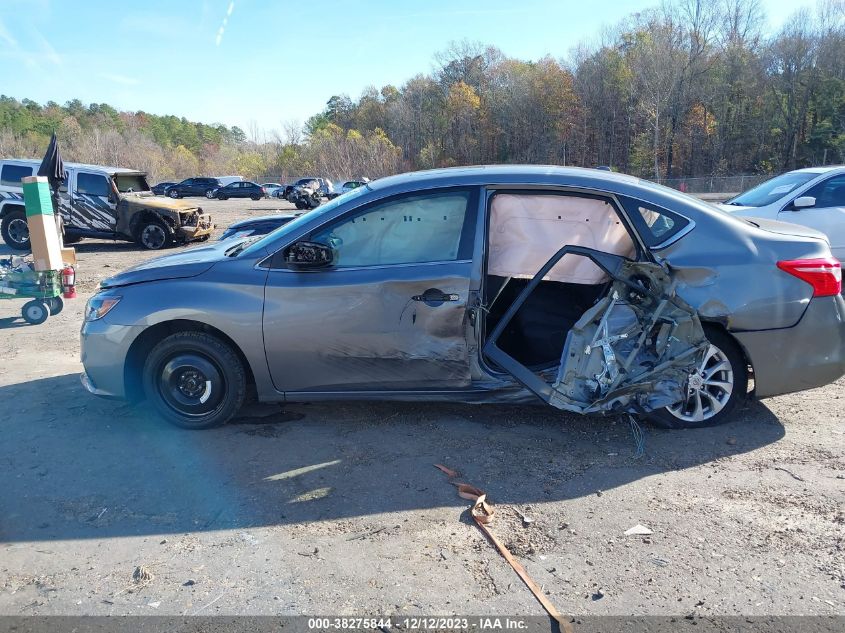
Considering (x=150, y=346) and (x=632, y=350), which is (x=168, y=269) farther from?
(x=632, y=350)

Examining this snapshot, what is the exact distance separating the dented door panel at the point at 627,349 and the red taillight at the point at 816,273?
0.76 m

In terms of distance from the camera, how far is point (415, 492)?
363 cm

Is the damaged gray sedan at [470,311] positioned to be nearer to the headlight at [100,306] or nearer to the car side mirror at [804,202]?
the headlight at [100,306]

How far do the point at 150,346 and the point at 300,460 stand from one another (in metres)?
1.44

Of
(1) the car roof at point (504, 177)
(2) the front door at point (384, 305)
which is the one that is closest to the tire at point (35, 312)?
(2) the front door at point (384, 305)

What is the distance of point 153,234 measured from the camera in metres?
15.9

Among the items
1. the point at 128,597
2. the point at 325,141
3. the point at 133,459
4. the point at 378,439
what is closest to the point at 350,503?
the point at 378,439

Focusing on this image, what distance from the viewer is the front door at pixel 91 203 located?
1520cm

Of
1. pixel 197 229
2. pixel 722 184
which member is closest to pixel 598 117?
pixel 722 184

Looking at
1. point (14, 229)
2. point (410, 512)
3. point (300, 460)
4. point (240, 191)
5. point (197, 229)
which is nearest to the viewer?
point (410, 512)

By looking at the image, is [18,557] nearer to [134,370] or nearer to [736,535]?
[134,370]

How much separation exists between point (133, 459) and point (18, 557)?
1.05m

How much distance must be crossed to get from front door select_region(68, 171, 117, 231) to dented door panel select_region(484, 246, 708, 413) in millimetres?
14199

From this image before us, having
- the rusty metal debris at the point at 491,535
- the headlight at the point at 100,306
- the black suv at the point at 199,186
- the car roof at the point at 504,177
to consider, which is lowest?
the rusty metal debris at the point at 491,535
